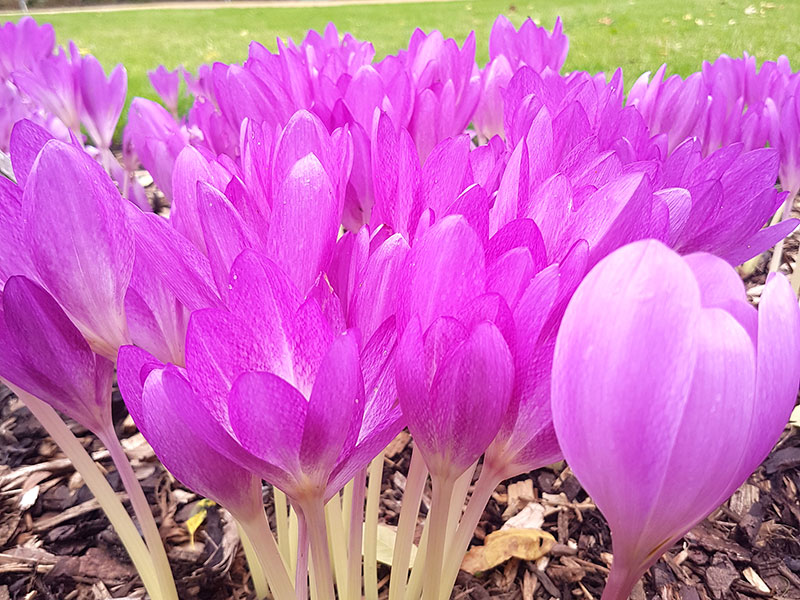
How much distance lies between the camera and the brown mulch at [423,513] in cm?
98

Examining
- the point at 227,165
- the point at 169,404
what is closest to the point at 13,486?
the point at 227,165

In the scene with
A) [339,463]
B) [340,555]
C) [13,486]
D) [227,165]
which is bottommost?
[13,486]

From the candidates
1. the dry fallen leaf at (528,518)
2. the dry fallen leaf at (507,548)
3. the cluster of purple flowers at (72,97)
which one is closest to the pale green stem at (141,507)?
the dry fallen leaf at (507,548)

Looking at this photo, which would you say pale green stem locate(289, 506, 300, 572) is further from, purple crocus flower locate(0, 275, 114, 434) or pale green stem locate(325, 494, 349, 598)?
purple crocus flower locate(0, 275, 114, 434)

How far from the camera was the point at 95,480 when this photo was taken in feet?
1.96

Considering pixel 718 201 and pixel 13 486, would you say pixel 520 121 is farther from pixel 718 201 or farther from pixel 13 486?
pixel 13 486

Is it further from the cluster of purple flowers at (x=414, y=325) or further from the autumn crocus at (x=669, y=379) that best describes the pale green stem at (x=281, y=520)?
the autumn crocus at (x=669, y=379)

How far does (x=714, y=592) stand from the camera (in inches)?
39.2

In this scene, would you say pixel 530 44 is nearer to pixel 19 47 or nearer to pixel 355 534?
pixel 355 534

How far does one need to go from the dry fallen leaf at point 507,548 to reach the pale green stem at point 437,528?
0.52m

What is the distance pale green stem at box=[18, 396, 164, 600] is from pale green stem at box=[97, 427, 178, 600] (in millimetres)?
21

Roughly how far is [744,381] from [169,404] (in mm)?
277

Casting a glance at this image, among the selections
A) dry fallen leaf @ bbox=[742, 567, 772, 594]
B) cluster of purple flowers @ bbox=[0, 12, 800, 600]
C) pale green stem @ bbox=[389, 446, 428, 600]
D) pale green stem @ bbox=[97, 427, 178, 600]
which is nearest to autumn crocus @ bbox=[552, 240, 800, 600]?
cluster of purple flowers @ bbox=[0, 12, 800, 600]

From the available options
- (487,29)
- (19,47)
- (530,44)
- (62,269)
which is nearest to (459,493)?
(62,269)
